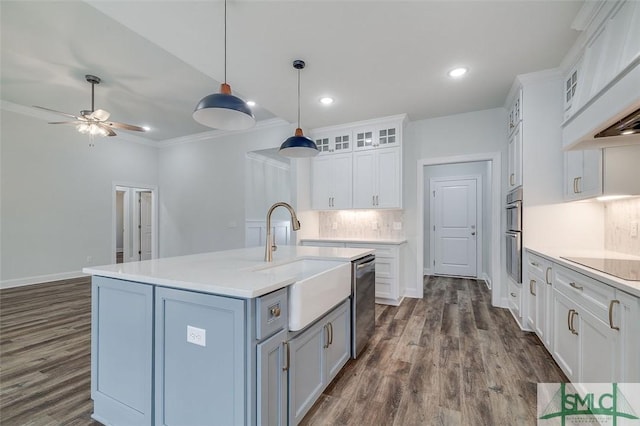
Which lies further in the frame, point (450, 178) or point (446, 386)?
point (450, 178)

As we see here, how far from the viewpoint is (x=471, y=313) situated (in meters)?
3.62

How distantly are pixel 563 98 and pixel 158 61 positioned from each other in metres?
4.37

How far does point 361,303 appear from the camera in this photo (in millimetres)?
2461

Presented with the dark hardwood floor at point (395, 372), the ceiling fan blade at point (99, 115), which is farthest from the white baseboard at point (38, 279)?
the ceiling fan blade at point (99, 115)

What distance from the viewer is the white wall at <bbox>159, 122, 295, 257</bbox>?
18.3 ft

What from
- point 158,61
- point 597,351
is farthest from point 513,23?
point 158,61

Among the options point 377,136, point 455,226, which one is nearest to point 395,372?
point 377,136

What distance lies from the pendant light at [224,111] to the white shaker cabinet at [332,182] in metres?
2.59

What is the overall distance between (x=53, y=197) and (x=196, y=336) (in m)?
5.76

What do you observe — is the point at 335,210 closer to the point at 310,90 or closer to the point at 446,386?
the point at 310,90

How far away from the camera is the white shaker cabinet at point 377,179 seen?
4164mm

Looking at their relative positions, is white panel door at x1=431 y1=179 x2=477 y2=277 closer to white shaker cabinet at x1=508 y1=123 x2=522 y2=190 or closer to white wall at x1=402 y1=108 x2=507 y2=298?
white wall at x1=402 y1=108 x2=507 y2=298

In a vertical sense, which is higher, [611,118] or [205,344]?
[611,118]

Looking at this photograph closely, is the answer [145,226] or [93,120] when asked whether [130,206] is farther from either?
[93,120]
